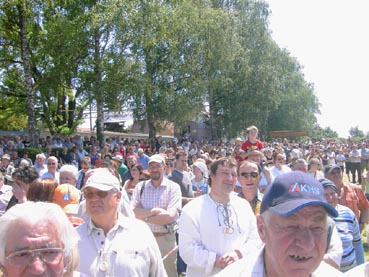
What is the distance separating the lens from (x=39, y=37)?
83.0ft

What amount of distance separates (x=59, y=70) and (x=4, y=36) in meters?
3.83

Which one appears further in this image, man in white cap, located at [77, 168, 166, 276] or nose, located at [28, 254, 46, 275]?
man in white cap, located at [77, 168, 166, 276]

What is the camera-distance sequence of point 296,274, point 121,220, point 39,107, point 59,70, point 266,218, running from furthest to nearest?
point 39,107 < point 59,70 < point 121,220 < point 266,218 < point 296,274

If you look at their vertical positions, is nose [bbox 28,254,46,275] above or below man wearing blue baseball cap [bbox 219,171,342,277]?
below

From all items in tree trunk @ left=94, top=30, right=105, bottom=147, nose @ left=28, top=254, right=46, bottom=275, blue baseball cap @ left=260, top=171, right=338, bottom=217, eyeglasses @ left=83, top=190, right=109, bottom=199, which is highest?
tree trunk @ left=94, top=30, right=105, bottom=147

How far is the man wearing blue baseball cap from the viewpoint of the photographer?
188 centimetres


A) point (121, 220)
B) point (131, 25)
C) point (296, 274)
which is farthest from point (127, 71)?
point (296, 274)

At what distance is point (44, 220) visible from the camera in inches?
86.5

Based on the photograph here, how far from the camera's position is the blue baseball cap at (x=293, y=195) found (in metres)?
1.89

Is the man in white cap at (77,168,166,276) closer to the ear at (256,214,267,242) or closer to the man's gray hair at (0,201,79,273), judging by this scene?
the man's gray hair at (0,201,79,273)

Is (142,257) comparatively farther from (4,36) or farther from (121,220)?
(4,36)

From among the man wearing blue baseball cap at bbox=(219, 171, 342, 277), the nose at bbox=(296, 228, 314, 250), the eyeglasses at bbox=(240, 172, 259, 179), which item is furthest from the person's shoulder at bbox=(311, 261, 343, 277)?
the eyeglasses at bbox=(240, 172, 259, 179)

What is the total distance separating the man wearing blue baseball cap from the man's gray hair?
3.17ft

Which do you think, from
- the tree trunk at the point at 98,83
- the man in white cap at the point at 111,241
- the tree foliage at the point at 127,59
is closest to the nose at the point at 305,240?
the man in white cap at the point at 111,241
